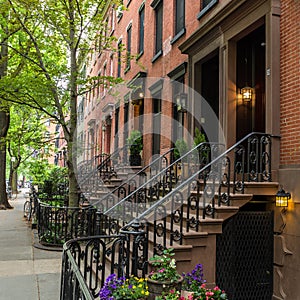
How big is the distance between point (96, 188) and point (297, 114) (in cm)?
763

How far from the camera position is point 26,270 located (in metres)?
7.17

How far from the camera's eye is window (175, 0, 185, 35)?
11.1 m

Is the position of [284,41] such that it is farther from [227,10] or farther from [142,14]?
[142,14]

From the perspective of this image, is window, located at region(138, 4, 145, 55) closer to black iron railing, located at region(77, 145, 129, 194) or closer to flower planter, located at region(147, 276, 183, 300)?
black iron railing, located at region(77, 145, 129, 194)

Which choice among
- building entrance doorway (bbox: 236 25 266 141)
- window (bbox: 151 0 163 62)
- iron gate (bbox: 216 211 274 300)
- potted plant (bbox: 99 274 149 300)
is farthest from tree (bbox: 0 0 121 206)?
potted plant (bbox: 99 274 149 300)

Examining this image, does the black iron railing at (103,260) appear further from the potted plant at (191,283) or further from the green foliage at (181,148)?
the green foliage at (181,148)

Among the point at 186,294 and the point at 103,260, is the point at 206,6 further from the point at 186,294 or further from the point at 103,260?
the point at 186,294

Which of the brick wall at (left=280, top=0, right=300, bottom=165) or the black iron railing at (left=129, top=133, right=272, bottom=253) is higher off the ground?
the brick wall at (left=280, top=0, right=300, bottom=165)

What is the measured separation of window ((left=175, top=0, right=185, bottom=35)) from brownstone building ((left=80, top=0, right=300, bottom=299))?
3 cm

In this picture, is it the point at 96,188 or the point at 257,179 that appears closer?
the point at 257,179

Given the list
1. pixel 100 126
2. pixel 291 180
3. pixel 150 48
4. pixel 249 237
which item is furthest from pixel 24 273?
pixel 100 126

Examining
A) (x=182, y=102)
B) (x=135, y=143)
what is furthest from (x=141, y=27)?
(x=182, y=102)

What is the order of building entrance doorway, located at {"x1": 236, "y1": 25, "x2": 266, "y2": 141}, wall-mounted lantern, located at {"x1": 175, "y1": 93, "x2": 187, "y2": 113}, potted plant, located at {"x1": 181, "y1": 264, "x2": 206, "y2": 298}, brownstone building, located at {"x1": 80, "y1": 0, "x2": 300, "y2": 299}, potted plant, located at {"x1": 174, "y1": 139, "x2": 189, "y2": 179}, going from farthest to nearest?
1. wall-mounted lantern, located at {"x1": 175, "y1": 93, "x2": 187, "y2": 113}
2. building entrance doorway, located at {"x1": 236, "y1": 25, "x2": 266, "y2": 141}
3. potted plant, located at {"x1": 174, "y1": 139, "x2": 189, "y2": 179}
4. brownstone building, located at {"x1": 80, "y1": 0, "x2": 300, "y2": 299}
5. potted plant, located at {"x1": 181, "y1": 264, "x2": 206, "y2": 298}

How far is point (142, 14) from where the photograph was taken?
49.7 ft
